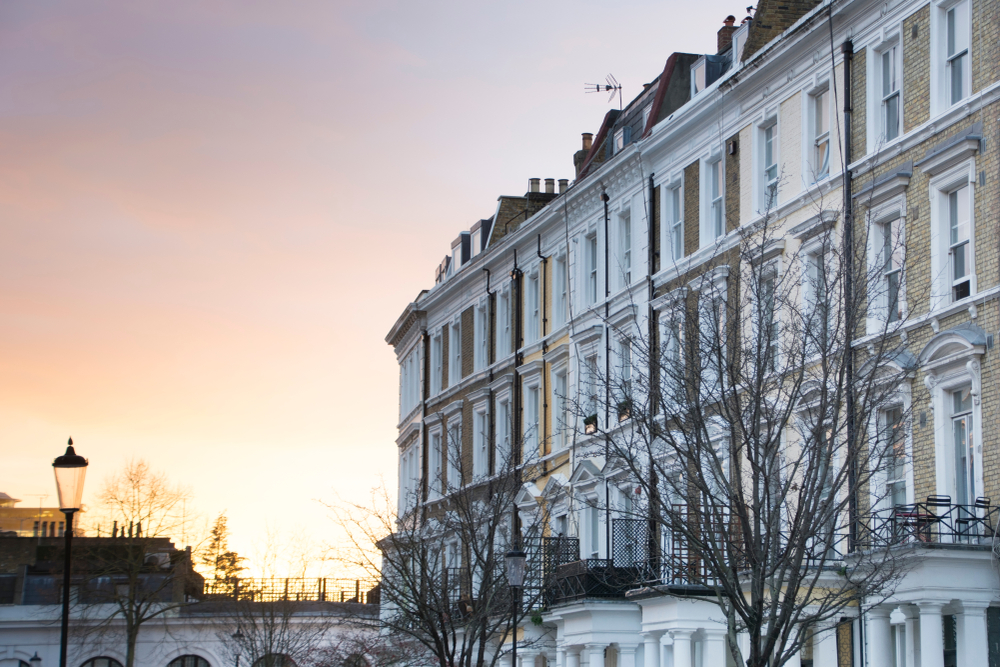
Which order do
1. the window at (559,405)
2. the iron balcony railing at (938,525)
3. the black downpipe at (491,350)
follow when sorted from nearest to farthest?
1. the iron balcony railing at (938,525)
2. the window at (559,405)
3. the black downpipe at (491,350)

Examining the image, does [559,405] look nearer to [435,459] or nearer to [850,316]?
[435,459]

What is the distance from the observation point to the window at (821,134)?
27.4 meters

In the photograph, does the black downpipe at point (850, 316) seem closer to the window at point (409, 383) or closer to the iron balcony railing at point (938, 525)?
the iron balcony railing at point (938, 525)

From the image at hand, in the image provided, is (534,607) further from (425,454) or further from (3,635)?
(3,635)

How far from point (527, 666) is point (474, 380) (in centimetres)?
1064

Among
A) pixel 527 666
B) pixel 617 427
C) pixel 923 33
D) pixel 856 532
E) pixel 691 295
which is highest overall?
pixel 923 33

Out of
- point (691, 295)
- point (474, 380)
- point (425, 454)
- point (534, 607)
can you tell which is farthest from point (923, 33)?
point (425, 454)

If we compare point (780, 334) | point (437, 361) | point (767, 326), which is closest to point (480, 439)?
point (437, 361)

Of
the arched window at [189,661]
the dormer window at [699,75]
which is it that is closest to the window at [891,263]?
the dormer window at [699,75]

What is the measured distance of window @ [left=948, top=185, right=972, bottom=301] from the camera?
23219 millimetres

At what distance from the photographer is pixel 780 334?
23.8m

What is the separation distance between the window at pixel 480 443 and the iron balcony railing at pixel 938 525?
23.9 m

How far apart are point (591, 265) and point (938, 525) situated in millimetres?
18456

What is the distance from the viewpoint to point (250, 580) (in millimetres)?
66375
